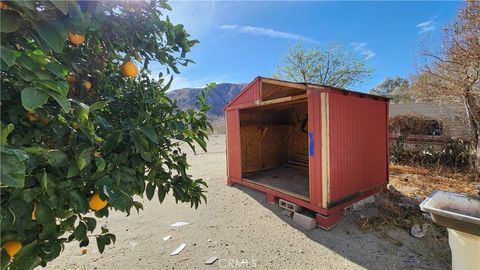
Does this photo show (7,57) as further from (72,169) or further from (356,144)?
(356,144)

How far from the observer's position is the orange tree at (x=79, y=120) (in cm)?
68

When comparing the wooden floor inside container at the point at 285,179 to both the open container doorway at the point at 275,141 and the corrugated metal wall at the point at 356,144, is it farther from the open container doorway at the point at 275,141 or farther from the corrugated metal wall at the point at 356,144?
the corrugated metal wall at the point at 356,144

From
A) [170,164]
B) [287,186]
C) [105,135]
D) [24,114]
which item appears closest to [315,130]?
[287,186]

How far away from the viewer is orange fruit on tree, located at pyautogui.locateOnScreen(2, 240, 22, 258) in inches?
29.6

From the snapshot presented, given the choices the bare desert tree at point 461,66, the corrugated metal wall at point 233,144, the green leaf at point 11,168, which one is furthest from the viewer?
the corrugated metal wall at point 233,144

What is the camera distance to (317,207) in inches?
159

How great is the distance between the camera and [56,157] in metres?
0.78

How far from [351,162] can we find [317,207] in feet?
3.79

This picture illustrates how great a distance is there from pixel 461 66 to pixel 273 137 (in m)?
5.53

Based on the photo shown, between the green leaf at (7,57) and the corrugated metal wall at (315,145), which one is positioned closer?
the green leaf at (7,57)

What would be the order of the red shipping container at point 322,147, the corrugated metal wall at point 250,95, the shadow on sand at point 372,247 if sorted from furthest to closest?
1. the corrugated metal wall at point 250,95
2. the red shipping container at point 322,147
3. the shadow on sand at point 372,247

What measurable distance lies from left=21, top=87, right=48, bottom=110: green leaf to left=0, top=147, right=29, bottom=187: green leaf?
0.47 ft

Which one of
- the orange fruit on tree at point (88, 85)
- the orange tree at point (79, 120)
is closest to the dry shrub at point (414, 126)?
the orange tree at point (79, 120)

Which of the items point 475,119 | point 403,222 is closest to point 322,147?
point 403,222
